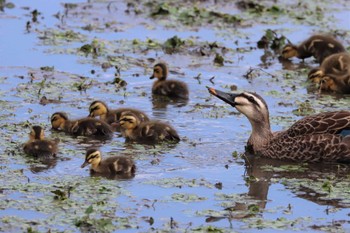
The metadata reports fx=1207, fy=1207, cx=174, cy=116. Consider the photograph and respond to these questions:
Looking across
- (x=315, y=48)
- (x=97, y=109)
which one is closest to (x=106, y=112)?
(x=97, y=109)

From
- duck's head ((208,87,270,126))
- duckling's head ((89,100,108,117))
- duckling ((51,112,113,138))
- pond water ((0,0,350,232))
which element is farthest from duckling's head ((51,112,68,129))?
duck's head ((208,87,270,126))

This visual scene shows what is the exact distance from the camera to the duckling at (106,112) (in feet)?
43.9

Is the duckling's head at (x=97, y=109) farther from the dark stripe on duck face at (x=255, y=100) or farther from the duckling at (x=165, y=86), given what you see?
the dark stripe on duck face at (x=255, y=100)

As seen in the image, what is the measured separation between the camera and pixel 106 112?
44.3 feet

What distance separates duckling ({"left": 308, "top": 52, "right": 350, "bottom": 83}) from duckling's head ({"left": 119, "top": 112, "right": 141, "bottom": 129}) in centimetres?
355

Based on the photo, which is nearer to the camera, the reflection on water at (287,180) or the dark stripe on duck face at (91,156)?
the reflection on water at (287,180)

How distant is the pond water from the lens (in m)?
10.0

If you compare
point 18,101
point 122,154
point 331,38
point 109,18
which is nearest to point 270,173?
point 122,154

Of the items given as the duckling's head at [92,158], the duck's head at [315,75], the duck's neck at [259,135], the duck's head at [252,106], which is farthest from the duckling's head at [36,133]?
the duck's head at [315,75]

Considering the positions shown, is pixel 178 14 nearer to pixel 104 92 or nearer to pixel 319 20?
pixel 319 20

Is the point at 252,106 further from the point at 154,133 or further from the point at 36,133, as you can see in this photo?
the point at 36,133

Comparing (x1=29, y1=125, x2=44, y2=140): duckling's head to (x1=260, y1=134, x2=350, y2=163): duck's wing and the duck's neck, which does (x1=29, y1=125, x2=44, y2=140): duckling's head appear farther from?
(x1=260, y1=134, x2=350, y2=163): duck's wing

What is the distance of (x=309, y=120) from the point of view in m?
12.3

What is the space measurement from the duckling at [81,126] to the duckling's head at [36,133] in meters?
0.81
